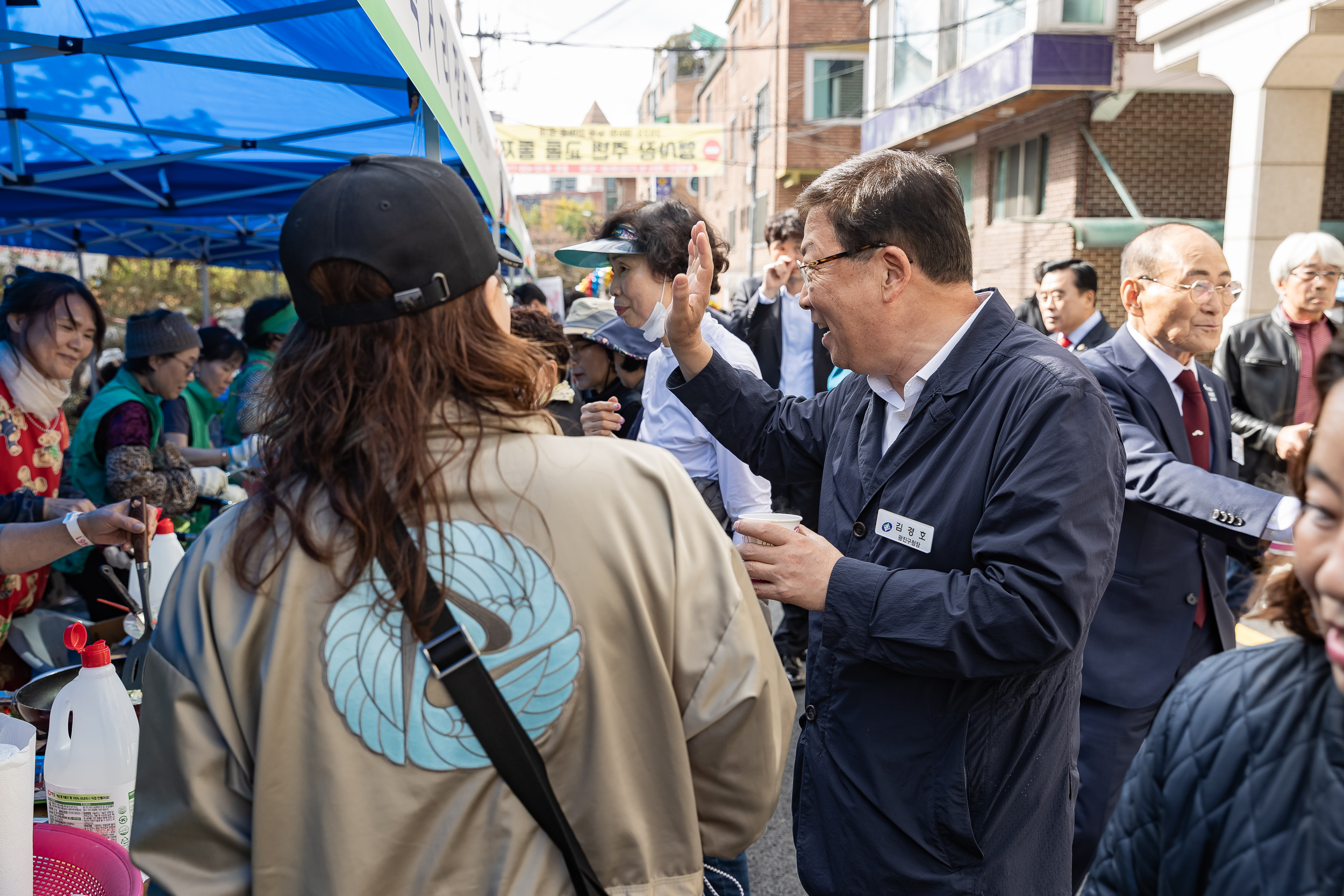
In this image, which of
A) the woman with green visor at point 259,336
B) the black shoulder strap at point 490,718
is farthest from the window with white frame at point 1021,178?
the black shoulder strap at point 490,718

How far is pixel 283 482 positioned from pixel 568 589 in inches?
15.2

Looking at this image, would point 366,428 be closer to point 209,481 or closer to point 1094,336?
point 209,481

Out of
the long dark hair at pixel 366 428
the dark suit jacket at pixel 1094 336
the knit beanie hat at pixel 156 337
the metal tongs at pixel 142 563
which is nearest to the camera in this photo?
the long dark hair at pixel 366 428

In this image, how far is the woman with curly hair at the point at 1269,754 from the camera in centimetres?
91

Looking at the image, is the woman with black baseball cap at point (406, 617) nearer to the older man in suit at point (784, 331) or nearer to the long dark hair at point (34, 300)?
the long dark hair at point (34, 300)

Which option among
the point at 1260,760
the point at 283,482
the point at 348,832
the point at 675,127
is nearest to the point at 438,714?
the point at 348,832

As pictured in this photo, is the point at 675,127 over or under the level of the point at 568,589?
over

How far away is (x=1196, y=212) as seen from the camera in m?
15.7

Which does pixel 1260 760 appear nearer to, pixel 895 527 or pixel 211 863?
pixel 895 527

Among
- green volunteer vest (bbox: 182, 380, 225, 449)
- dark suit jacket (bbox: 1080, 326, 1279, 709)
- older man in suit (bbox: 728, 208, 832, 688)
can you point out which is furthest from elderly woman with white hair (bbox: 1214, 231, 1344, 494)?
green volunteer vest (bbox: 182, 380, 225, 449)

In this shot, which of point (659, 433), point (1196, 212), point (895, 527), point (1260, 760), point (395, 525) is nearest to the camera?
point (1260, 760)

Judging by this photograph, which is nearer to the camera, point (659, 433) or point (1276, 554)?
point (1276, 554)

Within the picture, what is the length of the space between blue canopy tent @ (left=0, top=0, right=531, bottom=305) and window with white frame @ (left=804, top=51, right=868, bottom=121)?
2533cm

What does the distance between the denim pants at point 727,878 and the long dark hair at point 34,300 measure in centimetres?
298
